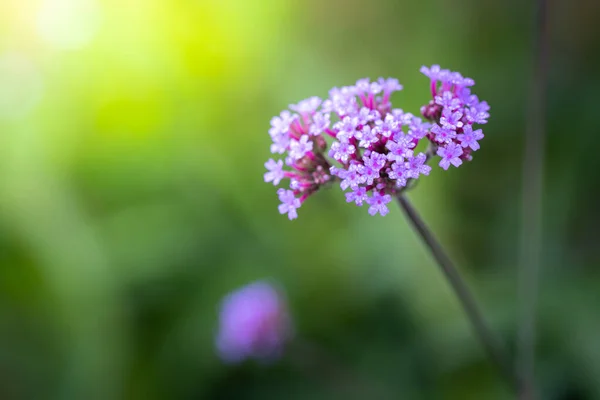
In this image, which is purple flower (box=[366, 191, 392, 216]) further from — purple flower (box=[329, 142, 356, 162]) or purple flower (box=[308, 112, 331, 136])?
purple flower (box=[308, 112, 331, 136])

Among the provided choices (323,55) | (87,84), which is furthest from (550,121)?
(87,84)

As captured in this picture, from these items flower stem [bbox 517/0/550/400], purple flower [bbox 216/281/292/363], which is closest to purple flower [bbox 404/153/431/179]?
flower stem [bbox 517/0/550/400]

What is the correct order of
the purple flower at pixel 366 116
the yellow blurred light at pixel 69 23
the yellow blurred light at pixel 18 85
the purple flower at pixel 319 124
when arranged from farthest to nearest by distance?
the yellow blurred light at pixel 69 23, the yellow blurred light at pixel 18 85, the purple flower at pixel 319 124, the purple flower at pixel 366 116

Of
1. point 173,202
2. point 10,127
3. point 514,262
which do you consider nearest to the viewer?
point 514,262

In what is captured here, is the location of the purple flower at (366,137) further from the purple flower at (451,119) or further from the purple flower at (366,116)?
the purple flower at (451,119)

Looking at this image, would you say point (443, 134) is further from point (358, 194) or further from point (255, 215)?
point (255, 215)

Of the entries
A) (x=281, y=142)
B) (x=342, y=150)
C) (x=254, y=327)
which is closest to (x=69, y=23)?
(x=254, y=327)

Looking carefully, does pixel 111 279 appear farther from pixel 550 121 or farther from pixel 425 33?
pixel 550 121

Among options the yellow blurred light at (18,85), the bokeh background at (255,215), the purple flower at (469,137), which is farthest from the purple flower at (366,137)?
the yellow blurred light at (18,85)
